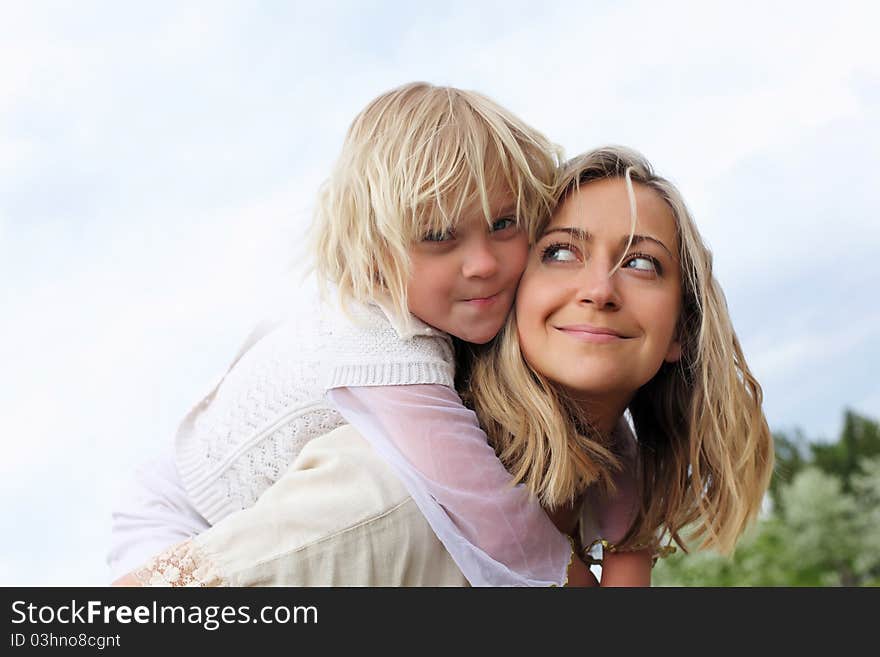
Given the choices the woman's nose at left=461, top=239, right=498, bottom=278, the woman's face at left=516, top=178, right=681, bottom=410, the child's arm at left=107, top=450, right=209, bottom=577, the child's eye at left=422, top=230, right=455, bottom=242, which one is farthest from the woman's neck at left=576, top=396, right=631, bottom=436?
the child's arm at left=107, top=450, right=209, bottom=577

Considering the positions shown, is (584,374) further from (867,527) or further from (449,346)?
(867,527)

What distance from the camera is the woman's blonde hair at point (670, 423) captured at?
2.95 metres

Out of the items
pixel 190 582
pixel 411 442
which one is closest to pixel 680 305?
pixel 411 442

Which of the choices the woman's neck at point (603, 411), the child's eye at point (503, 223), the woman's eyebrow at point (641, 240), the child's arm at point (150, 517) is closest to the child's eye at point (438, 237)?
the child's eye at point (503, 223)

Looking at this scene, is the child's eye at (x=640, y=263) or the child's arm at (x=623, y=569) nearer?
the child's eye at (x=640, y=263)

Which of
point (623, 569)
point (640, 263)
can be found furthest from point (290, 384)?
point (623, 569)

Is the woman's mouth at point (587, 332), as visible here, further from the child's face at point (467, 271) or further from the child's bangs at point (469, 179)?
the child's bangs at point (469, 179)

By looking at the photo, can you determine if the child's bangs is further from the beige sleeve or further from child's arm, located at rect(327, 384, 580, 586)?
the beige sleeve

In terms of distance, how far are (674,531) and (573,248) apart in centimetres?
108

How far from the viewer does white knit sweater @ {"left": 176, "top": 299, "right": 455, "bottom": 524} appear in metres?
2.84

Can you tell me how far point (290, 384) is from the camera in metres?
2.96

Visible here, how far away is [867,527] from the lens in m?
13.6

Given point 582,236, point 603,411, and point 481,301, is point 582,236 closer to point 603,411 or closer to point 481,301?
point 481,301

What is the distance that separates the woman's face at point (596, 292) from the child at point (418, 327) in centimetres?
8
